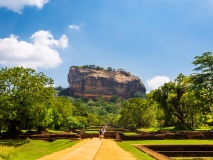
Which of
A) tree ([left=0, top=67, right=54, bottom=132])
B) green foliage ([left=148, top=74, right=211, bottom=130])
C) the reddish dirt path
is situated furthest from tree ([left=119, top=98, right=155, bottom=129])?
the reddish dirt path

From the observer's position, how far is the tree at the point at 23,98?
113 ft

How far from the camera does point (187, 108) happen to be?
163 feet

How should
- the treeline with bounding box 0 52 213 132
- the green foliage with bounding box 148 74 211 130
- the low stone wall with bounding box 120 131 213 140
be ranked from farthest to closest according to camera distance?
the green foliage with bounding box 148 74 211 130 < the treeline with bounding box 0 52 213 132 < the low stone wall with bounding box 120 131 213 140

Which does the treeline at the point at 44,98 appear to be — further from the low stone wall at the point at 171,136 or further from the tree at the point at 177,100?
the low stone wall at the point at 171,136

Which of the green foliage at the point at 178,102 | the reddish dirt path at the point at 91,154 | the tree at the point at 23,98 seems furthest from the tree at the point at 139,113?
the reddish dirt path at the point at 91,154

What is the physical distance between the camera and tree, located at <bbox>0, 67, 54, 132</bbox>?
34.5 metres

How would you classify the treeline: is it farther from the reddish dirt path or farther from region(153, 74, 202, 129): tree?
the reddish dirt path

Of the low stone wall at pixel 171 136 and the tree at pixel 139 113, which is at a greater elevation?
the tree at pixel 139 113

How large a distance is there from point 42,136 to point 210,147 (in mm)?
21109

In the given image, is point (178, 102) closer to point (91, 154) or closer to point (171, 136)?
point (171, 136)

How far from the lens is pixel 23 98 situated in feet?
117

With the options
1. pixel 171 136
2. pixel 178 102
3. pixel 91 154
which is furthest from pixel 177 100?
pixel 91 154

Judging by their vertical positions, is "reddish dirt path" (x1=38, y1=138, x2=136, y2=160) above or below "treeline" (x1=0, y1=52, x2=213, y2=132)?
below

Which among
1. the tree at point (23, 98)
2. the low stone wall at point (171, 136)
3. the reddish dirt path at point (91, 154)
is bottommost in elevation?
the reddish dirt path at point (91, 154)
